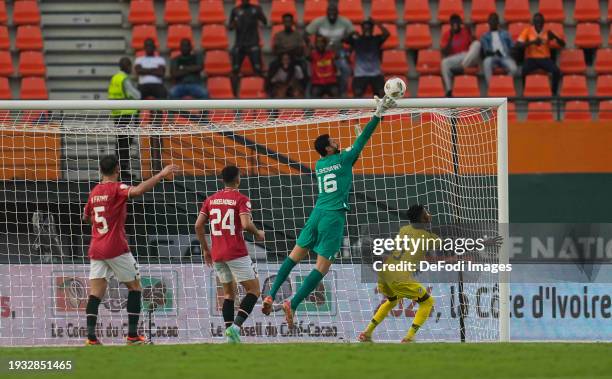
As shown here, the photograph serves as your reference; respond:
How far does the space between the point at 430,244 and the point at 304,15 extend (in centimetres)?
785

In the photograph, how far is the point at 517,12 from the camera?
66.7 feet

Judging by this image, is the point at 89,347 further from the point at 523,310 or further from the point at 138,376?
the point at 523,310

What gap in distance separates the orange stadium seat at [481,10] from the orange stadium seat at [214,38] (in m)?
3.85

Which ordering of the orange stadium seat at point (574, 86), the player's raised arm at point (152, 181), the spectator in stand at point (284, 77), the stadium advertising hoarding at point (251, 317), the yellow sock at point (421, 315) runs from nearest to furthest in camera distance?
1. the player's raised arm at point (152, 181)
2. the yellow sock at point (421, 315)
3. the stadium advertising hoarding at point (251, 317)
4. the spectator in stand at point (284, 77)
5. the orange stadium seat at point (574, 86)

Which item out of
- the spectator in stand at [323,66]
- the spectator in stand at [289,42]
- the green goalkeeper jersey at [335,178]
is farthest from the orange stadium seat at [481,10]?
the green goalkeeper jersey at [335,178]

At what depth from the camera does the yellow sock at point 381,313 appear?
13109 mm

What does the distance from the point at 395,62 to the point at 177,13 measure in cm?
348

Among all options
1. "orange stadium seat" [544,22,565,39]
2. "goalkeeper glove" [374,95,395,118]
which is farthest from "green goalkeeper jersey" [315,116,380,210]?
"orange stadium seat" [544,22,565,39]

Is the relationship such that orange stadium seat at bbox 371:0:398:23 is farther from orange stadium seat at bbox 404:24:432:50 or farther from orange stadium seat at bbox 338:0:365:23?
orange stadium seat at bbox 404:24:432:50

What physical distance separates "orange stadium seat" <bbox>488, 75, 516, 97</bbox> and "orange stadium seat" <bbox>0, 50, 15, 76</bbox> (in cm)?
714

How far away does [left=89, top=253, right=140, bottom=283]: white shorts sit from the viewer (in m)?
12.0

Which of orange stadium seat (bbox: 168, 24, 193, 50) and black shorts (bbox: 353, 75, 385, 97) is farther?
orange stadium seat (bbox: 168, 24, 193, 50)

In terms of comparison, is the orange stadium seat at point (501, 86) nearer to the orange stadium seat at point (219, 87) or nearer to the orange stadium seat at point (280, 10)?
the orange stadium seat at point (280, 10)

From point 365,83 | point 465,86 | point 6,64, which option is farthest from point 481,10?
point 6,64
